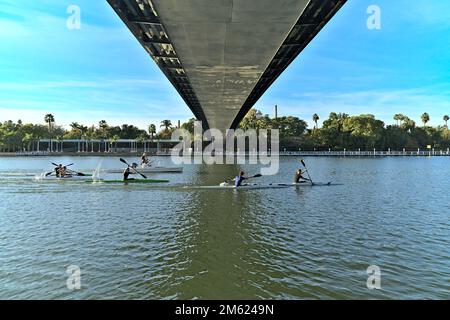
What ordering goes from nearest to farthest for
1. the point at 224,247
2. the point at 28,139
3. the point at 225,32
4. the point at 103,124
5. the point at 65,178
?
the point at 224,247 < the point at 225,32 < the point at 65,178 < the point at 28,139 < the point at 103,124

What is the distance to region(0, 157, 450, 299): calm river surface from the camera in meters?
9.48

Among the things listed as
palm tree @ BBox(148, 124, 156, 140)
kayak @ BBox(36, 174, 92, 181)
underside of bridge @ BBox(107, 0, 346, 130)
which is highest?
palm tree @ BBox(148, 124, 156, 140)

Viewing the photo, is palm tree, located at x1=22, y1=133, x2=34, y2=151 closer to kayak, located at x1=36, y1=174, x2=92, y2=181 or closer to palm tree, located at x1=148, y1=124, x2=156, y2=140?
palm tree, located at x1=148, y1=124, x2=156, y2=140

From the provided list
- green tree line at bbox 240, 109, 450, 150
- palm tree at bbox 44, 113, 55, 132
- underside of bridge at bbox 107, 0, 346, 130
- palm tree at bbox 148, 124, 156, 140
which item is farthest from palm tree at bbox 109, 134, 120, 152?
underside of bridge at bbox 107, 0, 346, 130

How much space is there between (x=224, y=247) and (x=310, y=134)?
13829 cm

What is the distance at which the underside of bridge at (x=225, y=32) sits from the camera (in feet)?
50.5

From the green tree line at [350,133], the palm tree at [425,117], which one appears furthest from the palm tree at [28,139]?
the palm tree at [425,117]

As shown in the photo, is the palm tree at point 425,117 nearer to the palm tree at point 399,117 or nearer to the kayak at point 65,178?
the palm tree at point 399,117

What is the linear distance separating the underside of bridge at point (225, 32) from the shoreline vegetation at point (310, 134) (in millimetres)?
110496

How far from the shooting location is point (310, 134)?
14638 centimetres

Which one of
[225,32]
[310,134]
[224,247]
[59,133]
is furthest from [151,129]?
[224,247]

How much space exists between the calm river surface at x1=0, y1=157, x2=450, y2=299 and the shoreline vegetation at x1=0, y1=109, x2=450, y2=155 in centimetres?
11495

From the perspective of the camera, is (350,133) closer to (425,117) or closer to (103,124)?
(425,117)

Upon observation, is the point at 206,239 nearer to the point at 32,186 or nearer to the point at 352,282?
the point at 352,282
